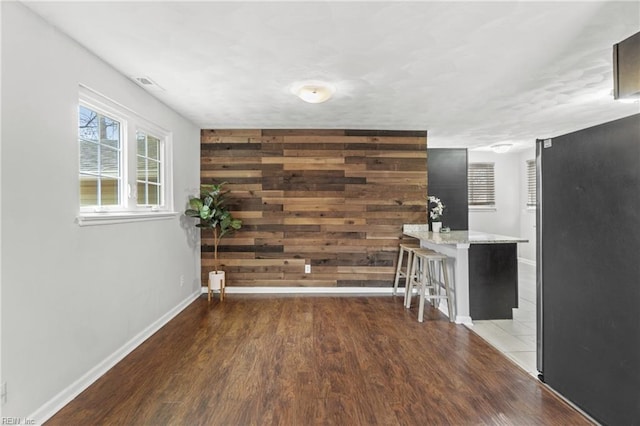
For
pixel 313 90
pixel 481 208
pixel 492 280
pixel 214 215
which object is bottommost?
pixel 492 280

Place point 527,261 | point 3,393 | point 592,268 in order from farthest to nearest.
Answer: point 527,261 → point 592,268 → point 3,393

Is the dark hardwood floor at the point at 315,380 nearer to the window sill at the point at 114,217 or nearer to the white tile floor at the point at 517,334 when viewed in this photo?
the white tile floor at the point at 517,334

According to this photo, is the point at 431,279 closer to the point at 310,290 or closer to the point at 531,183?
the point at 310,290

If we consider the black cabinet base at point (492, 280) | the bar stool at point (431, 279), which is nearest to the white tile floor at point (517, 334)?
the black cabinet base at point (492, 280)

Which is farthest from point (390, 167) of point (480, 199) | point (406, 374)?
point (480, 199)

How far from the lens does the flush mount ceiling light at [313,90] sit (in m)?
3.04

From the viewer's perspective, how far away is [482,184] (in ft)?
24.3

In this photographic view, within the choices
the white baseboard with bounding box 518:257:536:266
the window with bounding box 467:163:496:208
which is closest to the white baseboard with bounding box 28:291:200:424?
the window with bounding box 467:163:496:208

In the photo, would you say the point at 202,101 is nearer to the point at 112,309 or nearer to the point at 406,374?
the point at 112,309

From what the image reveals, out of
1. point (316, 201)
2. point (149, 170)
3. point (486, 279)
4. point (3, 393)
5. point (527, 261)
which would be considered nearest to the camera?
point (3, 393)

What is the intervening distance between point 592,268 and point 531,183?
233 inches

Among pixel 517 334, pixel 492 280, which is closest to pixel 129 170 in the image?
pixel 492 280

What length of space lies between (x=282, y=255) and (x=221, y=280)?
93 centimetres

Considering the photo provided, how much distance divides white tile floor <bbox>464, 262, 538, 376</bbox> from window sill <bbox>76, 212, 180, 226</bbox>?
138 inches
